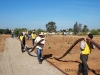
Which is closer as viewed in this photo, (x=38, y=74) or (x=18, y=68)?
(x=38, y=74)

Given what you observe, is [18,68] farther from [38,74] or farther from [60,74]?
[60,74]

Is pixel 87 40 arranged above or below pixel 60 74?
above

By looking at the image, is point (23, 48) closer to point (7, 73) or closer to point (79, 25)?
point (7, 73)

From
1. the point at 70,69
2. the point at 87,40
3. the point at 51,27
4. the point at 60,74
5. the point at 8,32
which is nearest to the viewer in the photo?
the point at 87,40

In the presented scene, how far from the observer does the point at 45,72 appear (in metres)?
Result: 9.16

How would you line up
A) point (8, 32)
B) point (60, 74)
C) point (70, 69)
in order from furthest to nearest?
1. point (8, 32)
2. point (70, 69)
3. point (60, 74)

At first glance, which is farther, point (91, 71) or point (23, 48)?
point (23, 48)

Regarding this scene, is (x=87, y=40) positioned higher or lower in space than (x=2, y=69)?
higher

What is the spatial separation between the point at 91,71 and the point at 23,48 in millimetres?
9048

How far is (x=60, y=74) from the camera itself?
868 cm

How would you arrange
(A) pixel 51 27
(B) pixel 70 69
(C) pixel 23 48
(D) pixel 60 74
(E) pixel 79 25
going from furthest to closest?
(A) pixel 51 27 < (E) pixel 79 25 < (C) pixel 23 48 < (B) pixel 70 69 < (D) pixel 60 74

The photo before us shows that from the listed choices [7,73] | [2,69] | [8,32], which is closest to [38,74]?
[7,73]

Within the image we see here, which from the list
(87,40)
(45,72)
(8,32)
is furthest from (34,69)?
(8,32)

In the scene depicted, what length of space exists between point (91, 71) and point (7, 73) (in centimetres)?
380
